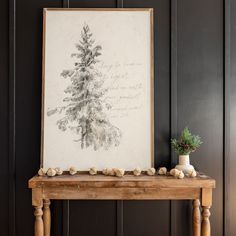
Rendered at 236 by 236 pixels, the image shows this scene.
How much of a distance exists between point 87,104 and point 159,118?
69cm

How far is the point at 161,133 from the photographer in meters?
3.09

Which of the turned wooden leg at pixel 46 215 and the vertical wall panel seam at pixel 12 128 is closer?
the turned wooden leg at pixel 46 215

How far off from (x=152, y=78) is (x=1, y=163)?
162 cm

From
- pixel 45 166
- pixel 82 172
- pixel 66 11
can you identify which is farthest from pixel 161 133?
pixel 66 11

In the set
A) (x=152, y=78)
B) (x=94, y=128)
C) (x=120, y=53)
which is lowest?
(x=94, y=128)

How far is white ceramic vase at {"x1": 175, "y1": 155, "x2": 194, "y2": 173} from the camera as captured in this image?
284 cm

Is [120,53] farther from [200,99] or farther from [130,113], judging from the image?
[200,99]

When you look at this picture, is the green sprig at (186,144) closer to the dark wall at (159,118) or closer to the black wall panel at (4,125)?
the dark wall at (159,118)

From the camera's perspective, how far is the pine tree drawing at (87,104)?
3037 millimetres

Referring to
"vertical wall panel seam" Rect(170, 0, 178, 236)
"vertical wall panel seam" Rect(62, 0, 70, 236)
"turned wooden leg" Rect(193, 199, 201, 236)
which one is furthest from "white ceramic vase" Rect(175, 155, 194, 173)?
"vertical wall panel seam" Rect(62, 0, 70, 236)

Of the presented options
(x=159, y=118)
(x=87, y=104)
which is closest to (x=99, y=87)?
(x=87, y=104)

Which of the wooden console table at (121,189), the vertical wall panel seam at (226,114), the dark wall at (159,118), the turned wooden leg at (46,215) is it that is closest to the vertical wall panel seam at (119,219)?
the dark wall at (159,118)

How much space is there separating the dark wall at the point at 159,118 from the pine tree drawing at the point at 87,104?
0.98ft

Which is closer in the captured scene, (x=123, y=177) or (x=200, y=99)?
(x=123, y=177)
